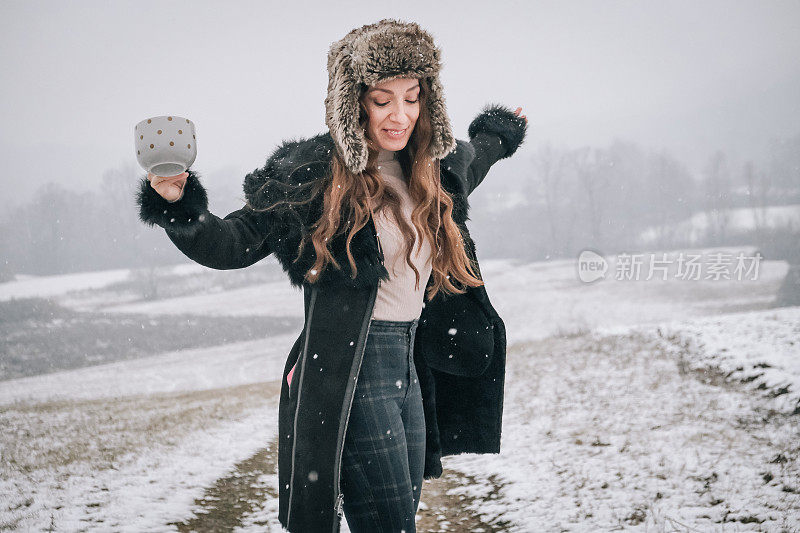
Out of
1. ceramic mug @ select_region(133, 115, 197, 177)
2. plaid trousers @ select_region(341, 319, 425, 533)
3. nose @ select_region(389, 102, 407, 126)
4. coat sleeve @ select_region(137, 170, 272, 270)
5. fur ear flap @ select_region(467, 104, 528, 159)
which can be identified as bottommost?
plaid trousers @ select_region(341, 319, 425, 533)

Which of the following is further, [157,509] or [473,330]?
[157,509]

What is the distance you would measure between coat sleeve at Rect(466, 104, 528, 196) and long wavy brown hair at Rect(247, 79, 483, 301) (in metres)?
0.57

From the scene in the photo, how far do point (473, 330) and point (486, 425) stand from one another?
21.5 inches

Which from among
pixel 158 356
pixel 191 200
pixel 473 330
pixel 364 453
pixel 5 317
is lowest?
pixel 158 356

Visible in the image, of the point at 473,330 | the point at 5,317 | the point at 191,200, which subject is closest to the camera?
the point at 191,200

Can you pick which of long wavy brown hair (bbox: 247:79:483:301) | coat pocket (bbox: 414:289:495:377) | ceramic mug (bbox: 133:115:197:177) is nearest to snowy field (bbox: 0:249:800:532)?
coat pocket (bbox: 414:289:495:377)

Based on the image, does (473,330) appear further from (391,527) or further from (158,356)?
(158,356)

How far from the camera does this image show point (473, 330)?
2.76m

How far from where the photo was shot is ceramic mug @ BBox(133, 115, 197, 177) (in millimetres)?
1742

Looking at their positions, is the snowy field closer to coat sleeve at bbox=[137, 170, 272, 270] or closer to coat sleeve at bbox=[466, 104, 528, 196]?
coat sleeve at bbox=[466, 104, 528, 196]

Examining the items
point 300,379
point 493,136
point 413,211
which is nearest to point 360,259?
point 413,211

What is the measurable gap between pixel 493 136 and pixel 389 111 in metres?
1.14

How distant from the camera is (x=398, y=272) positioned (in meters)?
2.39

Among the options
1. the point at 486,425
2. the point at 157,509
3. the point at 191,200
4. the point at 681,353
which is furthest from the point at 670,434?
the point at 191,200
